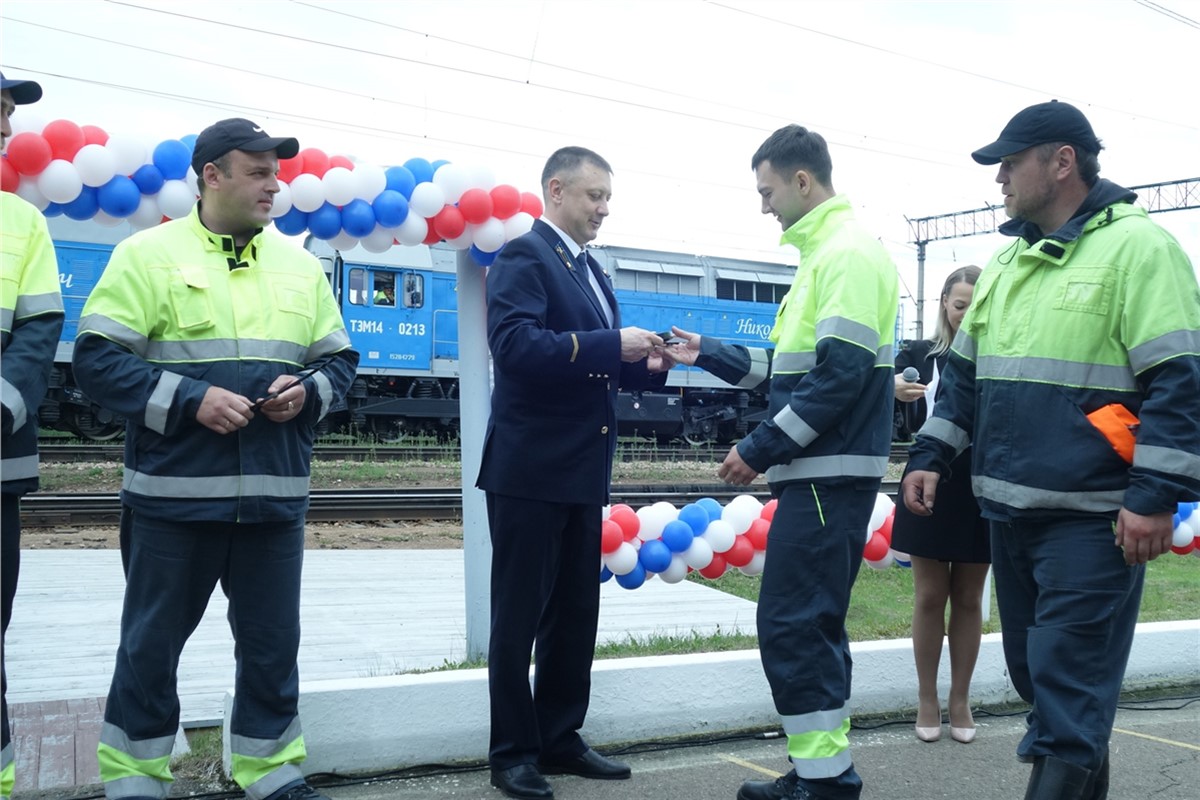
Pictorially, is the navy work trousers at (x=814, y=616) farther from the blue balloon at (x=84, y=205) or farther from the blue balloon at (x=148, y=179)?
the blue balloon at (x=84, y=205)

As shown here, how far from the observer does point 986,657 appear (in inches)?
192

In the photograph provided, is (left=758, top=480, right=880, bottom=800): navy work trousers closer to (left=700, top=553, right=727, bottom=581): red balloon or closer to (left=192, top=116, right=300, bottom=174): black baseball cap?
(left=700, top=553, right=727, bottom=581): red balloon

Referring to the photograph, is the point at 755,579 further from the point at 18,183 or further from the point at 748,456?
the point at 18,183

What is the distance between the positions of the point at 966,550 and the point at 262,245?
109 inches

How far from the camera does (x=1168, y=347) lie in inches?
111

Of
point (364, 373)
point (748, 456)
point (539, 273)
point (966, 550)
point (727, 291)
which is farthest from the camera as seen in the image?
point (727, 291)

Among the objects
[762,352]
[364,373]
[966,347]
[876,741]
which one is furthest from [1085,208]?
[364,373]

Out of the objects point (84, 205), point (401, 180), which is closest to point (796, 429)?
point (401, 180)

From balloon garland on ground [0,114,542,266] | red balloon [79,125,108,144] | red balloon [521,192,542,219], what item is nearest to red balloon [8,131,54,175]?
balloon garland on ground [0,114,542,266]

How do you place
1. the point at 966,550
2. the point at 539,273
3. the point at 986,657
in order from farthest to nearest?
the point at 986,657, the point at 966,550, the point at 539,273

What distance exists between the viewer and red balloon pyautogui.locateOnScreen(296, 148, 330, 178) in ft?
14.5

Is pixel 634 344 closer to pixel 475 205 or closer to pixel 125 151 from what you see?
pixel 475 205

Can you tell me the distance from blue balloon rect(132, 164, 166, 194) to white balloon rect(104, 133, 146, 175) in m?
0.03

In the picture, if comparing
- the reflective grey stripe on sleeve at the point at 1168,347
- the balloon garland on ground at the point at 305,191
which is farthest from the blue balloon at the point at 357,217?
the reflective grey stripe on sleeve at the point at 1168,347
